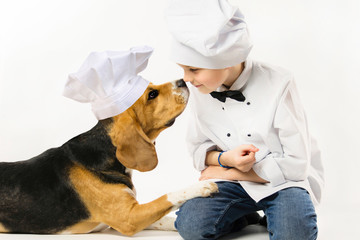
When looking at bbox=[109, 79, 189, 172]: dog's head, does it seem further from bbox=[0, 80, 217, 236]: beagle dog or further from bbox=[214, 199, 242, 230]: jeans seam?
bbox=[214, 199, 242, 230]: jeans seam

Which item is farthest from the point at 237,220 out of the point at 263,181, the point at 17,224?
the point at 17,224

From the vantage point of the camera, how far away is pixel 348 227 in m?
4.42

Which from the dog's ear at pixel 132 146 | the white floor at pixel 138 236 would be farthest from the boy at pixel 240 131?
the dog's ear at pixel 132 146

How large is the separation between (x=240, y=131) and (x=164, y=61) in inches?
75.5

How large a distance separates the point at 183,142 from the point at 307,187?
6.08 ft

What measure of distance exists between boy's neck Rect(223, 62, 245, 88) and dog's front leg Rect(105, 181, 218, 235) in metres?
0.68

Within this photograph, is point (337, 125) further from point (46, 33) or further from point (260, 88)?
point (46, 33)

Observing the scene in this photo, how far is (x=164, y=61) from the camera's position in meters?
5.95

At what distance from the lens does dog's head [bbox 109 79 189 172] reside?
407cm

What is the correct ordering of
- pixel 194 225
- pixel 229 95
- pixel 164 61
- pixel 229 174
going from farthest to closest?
pixel 164 61, pixel 229 174, pixel 229 95, pixel 194 225

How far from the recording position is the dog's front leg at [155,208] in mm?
4070

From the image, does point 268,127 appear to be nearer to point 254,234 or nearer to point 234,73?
point 234,73

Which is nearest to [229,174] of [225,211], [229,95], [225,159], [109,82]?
[225,159]

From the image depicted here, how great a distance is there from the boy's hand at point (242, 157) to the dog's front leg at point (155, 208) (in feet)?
0.72
